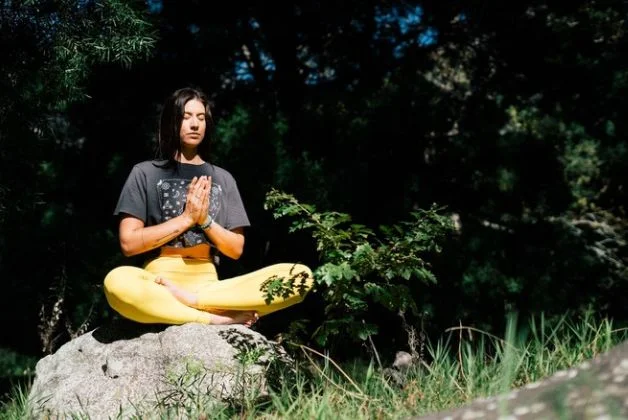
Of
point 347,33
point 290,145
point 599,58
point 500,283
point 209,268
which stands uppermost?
point 347,33

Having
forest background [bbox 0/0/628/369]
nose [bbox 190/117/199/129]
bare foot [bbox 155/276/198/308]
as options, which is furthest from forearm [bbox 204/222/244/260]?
forest background [bbox 0/0/628/369]

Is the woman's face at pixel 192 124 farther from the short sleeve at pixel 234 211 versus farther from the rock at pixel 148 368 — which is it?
the rock at pixel 148 368

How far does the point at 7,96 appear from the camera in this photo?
392 centimetres

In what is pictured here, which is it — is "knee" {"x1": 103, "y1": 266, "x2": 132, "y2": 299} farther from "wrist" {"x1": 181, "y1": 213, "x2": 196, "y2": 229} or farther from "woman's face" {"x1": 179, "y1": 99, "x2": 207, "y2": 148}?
"woman's face" {"x1": 179, "y1": 99, "x2": 207, "y2": 148}

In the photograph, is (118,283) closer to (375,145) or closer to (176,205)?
(176,205)

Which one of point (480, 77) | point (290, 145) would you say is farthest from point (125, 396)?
point (480, 77)

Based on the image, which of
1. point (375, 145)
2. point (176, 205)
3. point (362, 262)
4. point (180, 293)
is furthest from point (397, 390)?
point (375, 145)

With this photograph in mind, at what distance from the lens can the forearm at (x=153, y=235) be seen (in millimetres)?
3426

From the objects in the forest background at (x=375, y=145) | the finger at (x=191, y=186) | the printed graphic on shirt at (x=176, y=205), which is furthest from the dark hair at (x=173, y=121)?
the forest background at (x=375, y=145)

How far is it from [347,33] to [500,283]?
7.68ft

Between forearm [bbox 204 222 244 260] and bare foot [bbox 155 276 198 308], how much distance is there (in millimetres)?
280

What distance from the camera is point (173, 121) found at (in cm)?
373

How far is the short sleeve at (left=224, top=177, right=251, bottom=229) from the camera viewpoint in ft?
12.4

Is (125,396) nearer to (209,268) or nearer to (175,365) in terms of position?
(175,365)
